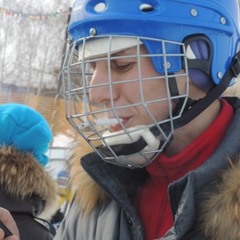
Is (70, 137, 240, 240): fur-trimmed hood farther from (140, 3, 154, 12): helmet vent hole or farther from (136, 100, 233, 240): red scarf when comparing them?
(140, 3, 154, 12): helmet vent hole

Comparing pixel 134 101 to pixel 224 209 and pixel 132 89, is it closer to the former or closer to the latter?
pixel 132 89

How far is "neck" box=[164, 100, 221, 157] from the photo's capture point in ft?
5.08

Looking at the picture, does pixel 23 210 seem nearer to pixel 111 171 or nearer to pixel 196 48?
pixel 111 171

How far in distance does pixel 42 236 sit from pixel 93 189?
2.45 feet

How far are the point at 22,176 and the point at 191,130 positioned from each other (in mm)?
1149

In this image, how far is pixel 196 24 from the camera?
150cm

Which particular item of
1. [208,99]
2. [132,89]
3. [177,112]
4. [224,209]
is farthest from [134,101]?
[224,209]

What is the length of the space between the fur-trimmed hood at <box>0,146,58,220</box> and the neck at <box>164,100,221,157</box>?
3.49 feet

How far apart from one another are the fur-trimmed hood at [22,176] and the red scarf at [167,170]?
2.97ft

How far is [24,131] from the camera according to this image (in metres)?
2.46

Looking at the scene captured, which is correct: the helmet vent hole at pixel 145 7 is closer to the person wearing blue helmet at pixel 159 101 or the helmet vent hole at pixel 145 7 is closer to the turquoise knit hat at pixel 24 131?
the person wearing blue helmet at pixel 159 101

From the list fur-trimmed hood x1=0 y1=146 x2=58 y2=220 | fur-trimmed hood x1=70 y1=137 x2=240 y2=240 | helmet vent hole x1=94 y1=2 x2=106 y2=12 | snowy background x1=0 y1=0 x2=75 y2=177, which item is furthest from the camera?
snowy background x1=0 y1=0 x2=75 y2=177

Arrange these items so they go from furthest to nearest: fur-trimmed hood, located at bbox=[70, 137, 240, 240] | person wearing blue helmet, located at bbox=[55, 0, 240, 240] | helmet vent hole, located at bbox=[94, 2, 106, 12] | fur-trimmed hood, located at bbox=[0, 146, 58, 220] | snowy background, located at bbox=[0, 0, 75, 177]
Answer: snowy background, located at bbox=[0, 0, 75, 177] < fur-trimmed hood, located at bbox=[0, 146, 58, 220] < helmet vent hole, located at bbox=[94, 2, 106, 12] < person wearing blue helmet, located at bbox=[55, 0, 240, 240] < fur-trimmed hood, located at bbox=[70, 137, 240, 240]

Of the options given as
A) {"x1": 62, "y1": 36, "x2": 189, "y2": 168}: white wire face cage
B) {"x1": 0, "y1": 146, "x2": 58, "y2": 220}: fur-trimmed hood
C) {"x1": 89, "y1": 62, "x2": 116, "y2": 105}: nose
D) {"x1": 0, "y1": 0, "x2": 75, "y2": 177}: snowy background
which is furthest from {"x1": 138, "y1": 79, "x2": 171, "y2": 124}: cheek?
{"x1": 0, "y1": 0, "x2": 75, "y2": 177}: snowy background
